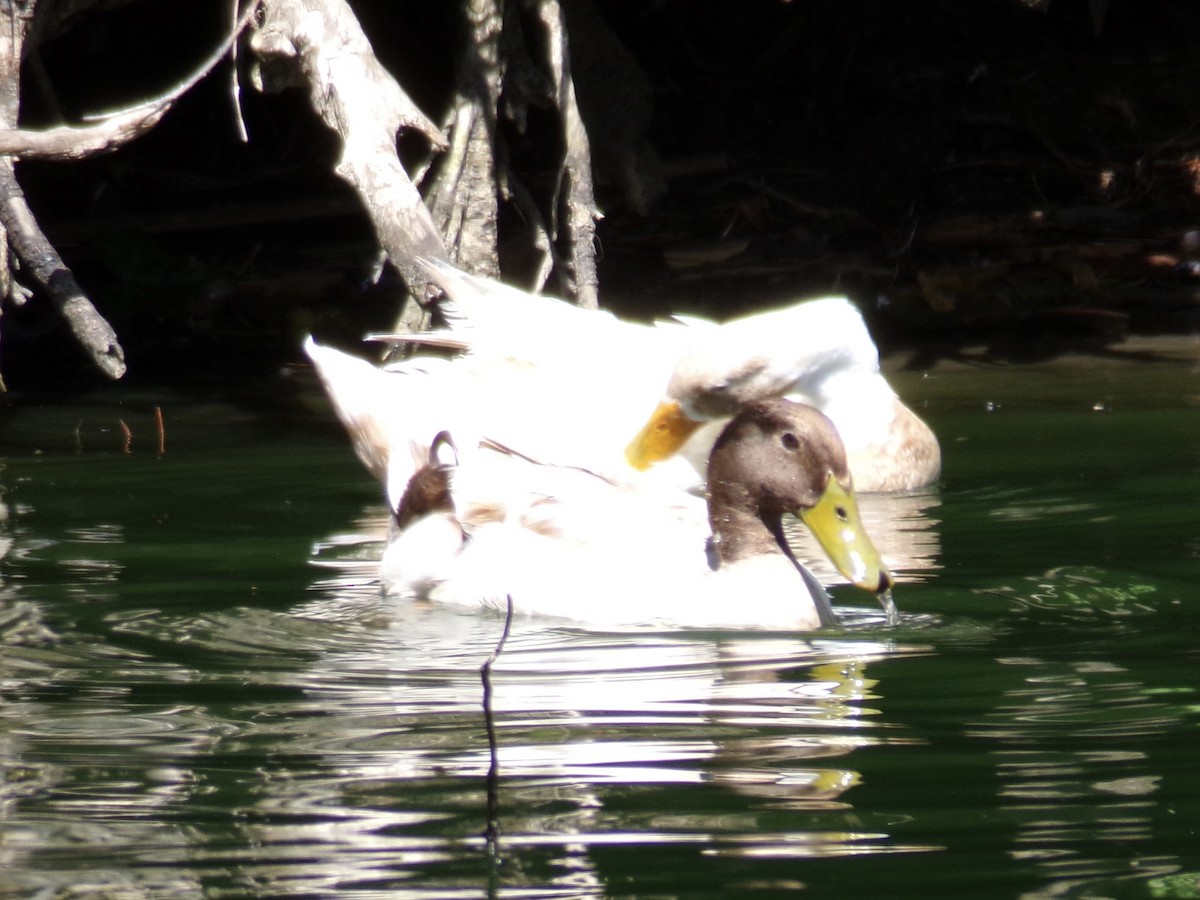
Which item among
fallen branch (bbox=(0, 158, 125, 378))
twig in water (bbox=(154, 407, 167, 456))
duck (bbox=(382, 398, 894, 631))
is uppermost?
fallen branch (bbox=(0, 158, 125, 378))

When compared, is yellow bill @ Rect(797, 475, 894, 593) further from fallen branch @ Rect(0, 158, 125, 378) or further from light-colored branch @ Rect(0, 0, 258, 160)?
light-colored branch @ Rect(0, 0, 258, 160)

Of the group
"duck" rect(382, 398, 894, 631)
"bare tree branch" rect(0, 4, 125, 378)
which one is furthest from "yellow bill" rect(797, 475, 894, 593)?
"bare tree branch" rect(0, 4, 125, 378)

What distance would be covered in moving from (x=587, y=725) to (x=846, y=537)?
1575 millimetres

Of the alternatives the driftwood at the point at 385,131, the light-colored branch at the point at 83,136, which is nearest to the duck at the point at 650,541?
the driftwood at the point at 385,131

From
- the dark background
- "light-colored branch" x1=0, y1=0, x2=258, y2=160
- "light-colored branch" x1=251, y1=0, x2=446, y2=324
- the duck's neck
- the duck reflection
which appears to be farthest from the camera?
the dark background

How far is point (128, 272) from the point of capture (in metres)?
10.7

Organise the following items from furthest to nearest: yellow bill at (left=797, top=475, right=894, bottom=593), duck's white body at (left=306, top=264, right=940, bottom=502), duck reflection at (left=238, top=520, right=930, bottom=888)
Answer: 1. duck's white body at (left=306, top=264, right=940, bottom=502)
2. yellow bill at (left=797, top=475, right=894, bottom=593)
3. duck reflection at (left=238, top=520, right=930, bottom=888)

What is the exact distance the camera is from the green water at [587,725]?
10.6ft

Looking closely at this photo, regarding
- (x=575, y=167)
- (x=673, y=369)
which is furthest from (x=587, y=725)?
(x=575, y=167)

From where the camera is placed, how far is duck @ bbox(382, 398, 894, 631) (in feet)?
17.4

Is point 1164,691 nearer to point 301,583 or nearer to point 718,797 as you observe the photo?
point 718,797

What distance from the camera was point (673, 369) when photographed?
25.2 ft

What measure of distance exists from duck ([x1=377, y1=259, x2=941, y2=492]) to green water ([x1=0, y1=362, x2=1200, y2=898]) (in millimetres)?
756

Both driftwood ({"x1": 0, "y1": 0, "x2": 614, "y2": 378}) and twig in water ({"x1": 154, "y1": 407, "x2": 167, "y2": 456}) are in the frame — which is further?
twig in water ({"x1": 154, "y1": 407, "x2": 167, "y2": 456})
